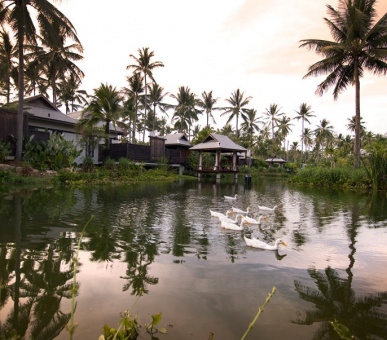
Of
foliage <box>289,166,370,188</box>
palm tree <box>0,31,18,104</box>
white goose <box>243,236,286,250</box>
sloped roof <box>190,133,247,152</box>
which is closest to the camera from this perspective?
white goose <box>243,236,286,250</box>

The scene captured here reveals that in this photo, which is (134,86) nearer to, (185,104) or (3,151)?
(185,104)

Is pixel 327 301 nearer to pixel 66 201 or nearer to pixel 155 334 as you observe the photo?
pixel 155 334

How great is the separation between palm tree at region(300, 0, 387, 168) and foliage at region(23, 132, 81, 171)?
2252 cm

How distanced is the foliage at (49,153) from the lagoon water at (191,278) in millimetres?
14200

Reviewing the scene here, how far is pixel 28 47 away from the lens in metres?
28.1

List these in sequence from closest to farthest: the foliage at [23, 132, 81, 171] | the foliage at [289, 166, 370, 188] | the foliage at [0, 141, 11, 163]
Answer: the foliage at [0, 141, 11, 163]
the foliage at [23, 132, 81, 171]
the foliage at [289, 166, 370, 188]

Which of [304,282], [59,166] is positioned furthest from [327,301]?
[59,166]

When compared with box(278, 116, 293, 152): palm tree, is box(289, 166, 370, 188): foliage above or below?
below

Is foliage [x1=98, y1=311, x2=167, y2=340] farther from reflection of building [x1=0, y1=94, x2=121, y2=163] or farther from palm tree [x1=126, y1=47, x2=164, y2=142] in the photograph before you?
palm tree [x1=126, y1=47, x2=164, y2=142]

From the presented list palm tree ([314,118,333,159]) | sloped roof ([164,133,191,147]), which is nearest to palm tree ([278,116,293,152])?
palm tree ([314,118,333,159])

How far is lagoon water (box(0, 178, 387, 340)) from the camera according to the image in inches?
131

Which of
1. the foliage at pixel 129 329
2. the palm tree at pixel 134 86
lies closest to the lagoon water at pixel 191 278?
the foliage at pixel 129 329

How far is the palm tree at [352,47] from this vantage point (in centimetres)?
2323

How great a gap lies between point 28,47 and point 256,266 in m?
31.8
